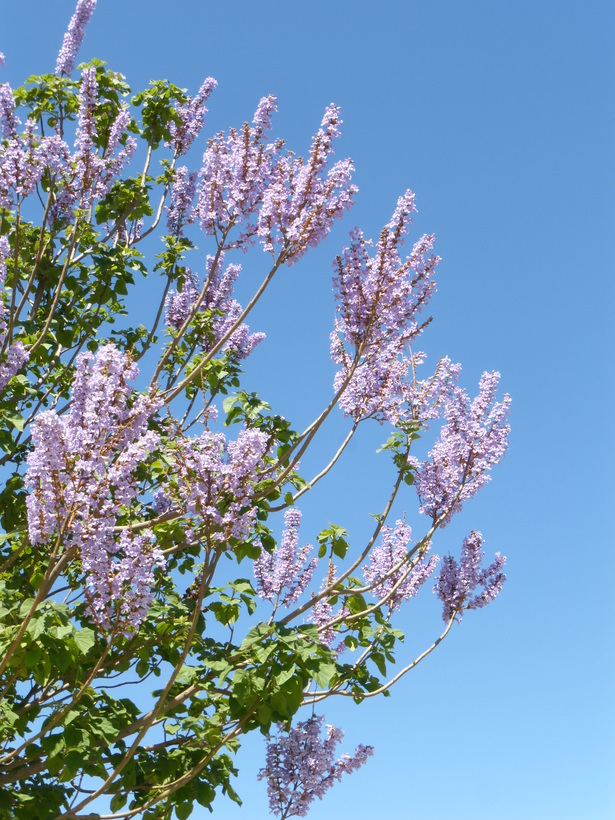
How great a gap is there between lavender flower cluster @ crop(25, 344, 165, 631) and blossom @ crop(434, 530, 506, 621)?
379cm

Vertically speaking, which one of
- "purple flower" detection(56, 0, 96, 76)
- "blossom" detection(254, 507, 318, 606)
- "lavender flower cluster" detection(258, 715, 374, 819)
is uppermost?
"purple flower" detection(56, 0, 96, 76)

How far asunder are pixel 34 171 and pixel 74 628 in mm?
3543

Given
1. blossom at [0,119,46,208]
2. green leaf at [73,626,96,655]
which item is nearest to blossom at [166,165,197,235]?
blossom at [0,119,46,208]

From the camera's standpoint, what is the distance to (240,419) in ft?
21.3

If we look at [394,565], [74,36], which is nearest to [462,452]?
[394,565]

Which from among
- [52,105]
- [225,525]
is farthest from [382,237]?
[52,105]

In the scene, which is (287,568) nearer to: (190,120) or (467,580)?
(467,580)

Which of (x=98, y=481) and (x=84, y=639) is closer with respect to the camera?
(x=98, y=481)

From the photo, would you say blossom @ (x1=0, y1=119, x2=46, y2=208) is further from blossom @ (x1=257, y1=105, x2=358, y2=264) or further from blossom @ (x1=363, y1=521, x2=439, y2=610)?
blossom @ (x1=363, y1=521, x2=439, y2=610)

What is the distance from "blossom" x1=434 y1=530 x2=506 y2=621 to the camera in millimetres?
8141

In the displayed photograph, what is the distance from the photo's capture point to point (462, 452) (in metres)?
7.29

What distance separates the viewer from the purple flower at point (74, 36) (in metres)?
8.21

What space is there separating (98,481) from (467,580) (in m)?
4.44

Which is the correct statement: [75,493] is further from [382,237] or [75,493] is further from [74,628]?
[382,237]
